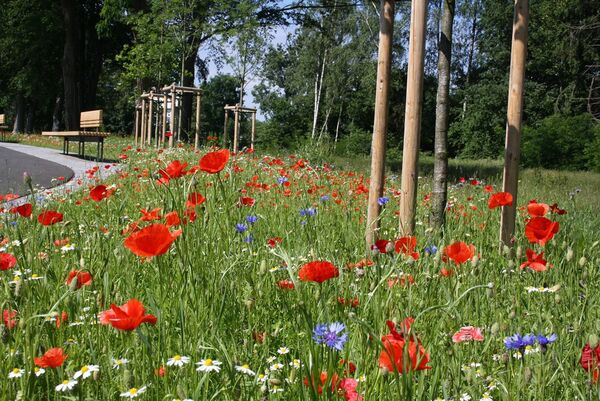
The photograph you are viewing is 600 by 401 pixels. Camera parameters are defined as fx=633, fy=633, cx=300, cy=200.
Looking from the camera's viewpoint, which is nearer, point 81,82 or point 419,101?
point 419,101

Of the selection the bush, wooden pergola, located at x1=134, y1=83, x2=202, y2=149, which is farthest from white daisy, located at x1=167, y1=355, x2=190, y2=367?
the bush

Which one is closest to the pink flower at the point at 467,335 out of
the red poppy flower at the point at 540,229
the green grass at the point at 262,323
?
the green grass at the point at 262,323

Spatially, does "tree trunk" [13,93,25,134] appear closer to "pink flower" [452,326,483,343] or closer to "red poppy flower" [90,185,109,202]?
"red poppy flower" [90,185,109,202]

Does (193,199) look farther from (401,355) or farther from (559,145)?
(559,145)

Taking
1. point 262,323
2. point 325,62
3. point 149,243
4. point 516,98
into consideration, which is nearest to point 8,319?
point 149,243

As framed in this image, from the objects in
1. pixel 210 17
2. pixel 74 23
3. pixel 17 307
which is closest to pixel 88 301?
pixel 17 307

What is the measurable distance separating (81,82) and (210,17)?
1667cm

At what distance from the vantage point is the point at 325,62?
41.5m

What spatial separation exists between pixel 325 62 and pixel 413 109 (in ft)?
126

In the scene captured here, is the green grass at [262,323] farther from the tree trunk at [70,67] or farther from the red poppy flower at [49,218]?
the tree trunk at [70,67]

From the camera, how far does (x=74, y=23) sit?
31.3 m

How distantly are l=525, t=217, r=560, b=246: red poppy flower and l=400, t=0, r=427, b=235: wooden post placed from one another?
1586mm

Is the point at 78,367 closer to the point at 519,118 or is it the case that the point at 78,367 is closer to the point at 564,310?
the point at 564,310

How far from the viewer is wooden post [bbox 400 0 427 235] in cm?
381
